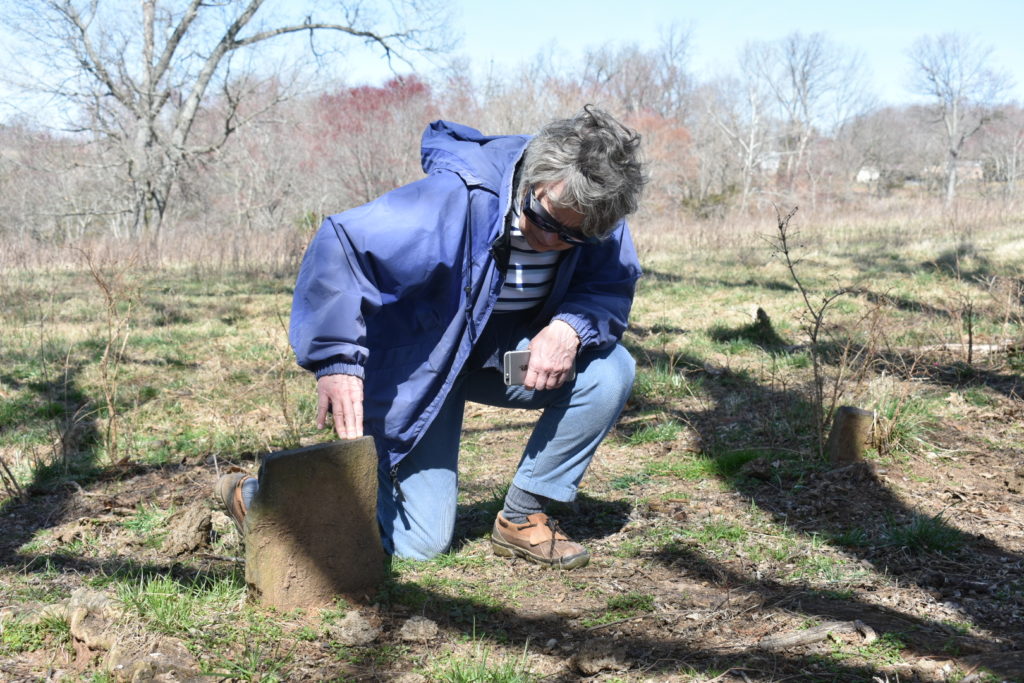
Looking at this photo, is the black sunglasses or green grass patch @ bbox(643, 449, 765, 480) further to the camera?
green grass patch @ bbox(643, 449, 765, 480)

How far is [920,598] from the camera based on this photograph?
2.54 metres

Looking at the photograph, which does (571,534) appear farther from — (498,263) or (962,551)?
(962,551)

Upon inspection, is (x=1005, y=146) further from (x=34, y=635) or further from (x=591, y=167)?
(x=34, y=635)

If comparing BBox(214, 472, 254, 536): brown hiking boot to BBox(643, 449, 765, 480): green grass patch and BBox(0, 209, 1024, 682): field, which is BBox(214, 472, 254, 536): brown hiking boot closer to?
BBox(0, 209, 1024, 682): field

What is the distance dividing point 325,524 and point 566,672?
2.68ft

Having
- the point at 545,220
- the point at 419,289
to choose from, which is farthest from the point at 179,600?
the point at 545,220

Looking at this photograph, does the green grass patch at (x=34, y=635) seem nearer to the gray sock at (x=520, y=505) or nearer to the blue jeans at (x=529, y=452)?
the blue jeans at (x=529, y=452)

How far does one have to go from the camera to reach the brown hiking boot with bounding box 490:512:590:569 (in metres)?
2.88

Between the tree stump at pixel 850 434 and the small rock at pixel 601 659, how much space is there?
6.44 ft

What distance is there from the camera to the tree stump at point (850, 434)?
367 cm

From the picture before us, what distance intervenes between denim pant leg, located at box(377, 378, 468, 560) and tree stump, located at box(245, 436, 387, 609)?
39cm

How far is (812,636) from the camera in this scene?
221 cm

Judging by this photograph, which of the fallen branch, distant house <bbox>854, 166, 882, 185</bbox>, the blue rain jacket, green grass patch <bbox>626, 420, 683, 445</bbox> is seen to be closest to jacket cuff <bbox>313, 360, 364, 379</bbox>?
the blue rain jacket

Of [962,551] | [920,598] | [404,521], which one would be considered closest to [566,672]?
[404,521]
